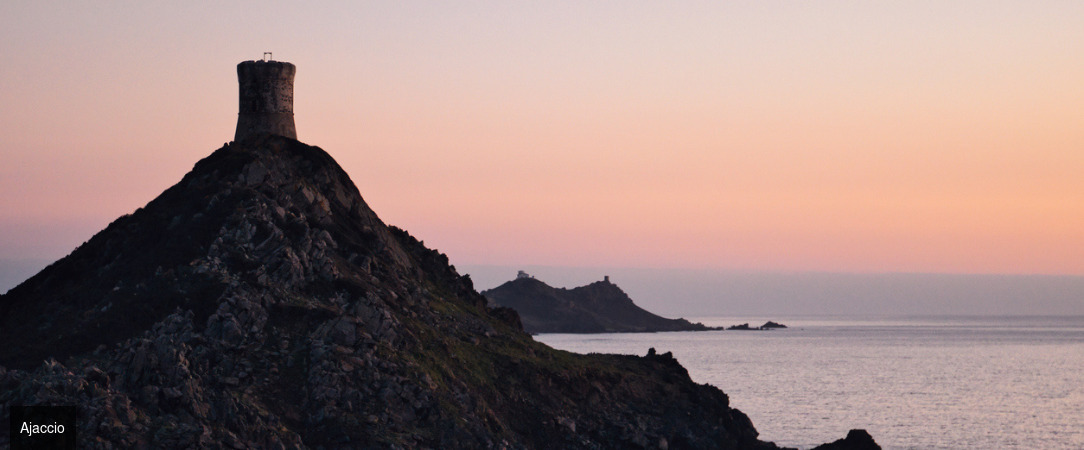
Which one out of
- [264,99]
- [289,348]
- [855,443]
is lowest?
[855,443]

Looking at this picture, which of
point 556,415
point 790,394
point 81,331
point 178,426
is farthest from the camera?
point 790,394

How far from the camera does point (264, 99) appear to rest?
88.1 metres

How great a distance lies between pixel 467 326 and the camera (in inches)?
3290

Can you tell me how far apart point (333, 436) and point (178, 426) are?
28.5 feet

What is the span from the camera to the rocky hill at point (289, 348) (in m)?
57.7

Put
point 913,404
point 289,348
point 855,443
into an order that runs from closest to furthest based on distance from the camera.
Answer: point 289,348 < point 855,443 < point 913,404

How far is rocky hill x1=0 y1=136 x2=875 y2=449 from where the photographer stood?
57.7 metres

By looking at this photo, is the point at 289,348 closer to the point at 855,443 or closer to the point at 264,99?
the point at 264,99

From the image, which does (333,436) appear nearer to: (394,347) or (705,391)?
(394,347)

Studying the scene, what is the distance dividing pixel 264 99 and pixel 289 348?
2879 centimetres

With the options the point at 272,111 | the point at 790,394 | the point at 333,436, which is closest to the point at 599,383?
the point at 333,436

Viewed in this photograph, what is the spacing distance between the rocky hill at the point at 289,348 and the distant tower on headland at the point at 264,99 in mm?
2179

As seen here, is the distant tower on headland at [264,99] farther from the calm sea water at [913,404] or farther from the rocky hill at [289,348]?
the calm sea water at [913,404]

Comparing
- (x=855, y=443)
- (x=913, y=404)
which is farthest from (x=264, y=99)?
(x=913, y=404)
